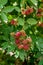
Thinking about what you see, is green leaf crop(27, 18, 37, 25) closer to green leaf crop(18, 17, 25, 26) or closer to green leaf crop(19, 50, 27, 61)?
green leaf crop(18, 17, 25, 26)

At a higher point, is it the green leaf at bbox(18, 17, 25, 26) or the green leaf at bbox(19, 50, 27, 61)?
the green leaf at bbox(18, 17, 25, 26)

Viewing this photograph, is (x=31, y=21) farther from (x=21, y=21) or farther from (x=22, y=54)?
(x=22, y=54)

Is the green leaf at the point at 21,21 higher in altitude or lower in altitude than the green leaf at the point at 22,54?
higher

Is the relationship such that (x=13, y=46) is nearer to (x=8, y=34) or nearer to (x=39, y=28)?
(x=8, y=34)

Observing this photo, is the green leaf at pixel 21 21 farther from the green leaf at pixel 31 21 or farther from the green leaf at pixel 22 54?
the green leaf at pixel 22 54

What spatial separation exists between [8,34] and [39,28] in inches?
14.1

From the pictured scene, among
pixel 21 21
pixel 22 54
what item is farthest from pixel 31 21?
pixel 22 54

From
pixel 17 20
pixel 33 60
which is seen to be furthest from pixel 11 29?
pixel 33 60

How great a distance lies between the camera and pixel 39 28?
2162mm

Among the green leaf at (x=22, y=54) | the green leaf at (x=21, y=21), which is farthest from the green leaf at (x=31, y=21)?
the green leaf at (x=22, y=54)

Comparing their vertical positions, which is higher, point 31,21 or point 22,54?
point 31,21

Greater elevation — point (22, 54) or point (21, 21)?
point (21, 21)

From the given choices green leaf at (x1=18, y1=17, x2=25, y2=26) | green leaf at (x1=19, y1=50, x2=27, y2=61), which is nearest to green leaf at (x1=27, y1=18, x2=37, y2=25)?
green leaf at (x1=18, y1=17, x2=25, y2=26)

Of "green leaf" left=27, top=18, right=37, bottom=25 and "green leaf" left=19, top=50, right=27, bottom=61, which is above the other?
"green leaf" left=27, top=18, right=37, bottom=25
